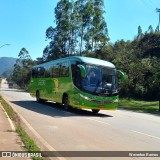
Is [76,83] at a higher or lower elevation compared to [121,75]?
lower

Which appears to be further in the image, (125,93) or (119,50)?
(119,50)

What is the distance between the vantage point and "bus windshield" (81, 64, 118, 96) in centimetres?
2156

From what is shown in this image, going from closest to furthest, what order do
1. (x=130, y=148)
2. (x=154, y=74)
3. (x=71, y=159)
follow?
(x=71, y=159) → (x=130, y=148) → (x=154, y=74)

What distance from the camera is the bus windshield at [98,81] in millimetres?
21562

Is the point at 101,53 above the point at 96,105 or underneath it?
above

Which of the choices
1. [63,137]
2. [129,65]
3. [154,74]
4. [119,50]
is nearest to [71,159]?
[63,137]

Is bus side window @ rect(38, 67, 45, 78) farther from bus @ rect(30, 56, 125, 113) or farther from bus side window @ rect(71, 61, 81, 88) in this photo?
bus side window @ rect(71, 61, 81, 88)

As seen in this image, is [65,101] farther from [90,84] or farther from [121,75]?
[121,75]

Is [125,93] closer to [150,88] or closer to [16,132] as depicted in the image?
[150,88]

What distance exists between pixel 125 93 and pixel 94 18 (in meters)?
18.9

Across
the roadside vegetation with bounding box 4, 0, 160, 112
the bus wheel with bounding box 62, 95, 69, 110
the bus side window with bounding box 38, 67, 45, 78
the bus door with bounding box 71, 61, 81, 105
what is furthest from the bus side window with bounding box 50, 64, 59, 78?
the roadside vegetation with bounding box 4, 0, 160, 112

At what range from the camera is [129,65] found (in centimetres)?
5197

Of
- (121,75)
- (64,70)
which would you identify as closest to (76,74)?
(64,70)

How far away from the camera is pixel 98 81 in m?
21.7
